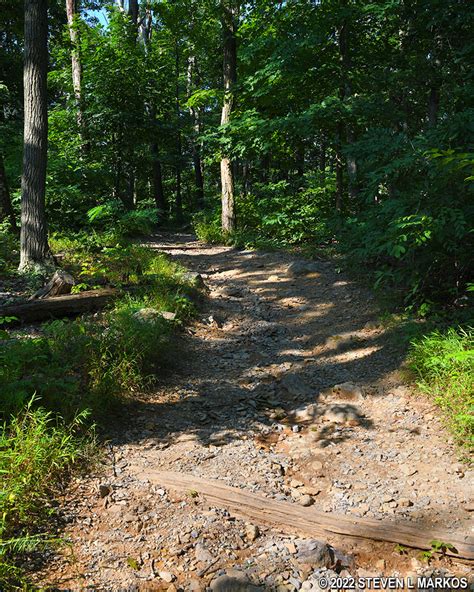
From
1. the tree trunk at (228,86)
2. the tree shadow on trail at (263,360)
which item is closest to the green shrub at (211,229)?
the tree trunk at (228,86)

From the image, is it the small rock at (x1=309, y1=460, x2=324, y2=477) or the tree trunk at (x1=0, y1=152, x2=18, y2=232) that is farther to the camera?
the tree trunk at (x1=0, y1=152, x2=18, y2=232)

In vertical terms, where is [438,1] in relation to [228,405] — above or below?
above

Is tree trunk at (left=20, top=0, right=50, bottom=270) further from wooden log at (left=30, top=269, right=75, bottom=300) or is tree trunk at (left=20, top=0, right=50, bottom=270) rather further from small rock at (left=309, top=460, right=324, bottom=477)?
small rock at (left=309, top=460, right=324, bottom=477)

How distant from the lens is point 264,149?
35.7 feet

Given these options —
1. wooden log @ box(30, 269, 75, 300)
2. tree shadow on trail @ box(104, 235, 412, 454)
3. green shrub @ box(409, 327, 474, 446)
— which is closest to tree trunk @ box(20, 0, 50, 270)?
wooden log @ box(30, 269, 75, 300)

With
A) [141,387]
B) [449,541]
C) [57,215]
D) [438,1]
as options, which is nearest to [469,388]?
[449,541]

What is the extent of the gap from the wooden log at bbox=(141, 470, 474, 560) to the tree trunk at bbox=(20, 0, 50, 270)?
5932 millimetres

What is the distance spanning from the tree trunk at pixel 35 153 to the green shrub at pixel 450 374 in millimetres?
6683

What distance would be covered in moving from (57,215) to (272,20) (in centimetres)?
716

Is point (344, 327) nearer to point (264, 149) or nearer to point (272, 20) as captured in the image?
→ point (264, 149)

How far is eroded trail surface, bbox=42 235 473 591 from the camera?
279 centimetres

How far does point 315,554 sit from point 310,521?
34 cm

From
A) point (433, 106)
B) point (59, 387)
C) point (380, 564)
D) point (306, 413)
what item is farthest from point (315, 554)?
point (433, 106)

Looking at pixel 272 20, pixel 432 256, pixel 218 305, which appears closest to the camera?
pixel 432 256
